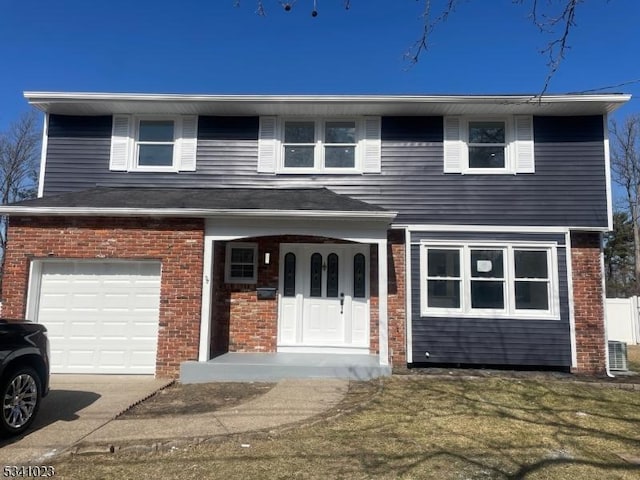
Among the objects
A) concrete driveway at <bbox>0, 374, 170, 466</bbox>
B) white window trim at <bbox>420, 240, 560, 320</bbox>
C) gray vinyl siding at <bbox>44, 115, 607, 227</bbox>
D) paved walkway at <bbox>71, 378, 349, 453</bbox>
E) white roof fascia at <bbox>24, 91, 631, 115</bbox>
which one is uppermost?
white roof fascia at <bbox>24, 91, 631, 115</bbox>

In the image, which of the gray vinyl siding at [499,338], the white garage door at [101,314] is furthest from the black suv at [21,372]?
the gray vinyl siding at [499,338]

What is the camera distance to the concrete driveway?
14.8 feet

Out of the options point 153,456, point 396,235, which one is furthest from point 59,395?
point 396,235

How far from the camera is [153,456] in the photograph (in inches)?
174

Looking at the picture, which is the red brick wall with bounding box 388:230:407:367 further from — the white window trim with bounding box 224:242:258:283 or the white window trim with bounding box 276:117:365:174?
the white window trim with bounding box 224:242:258:283

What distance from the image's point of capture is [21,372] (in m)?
4.92

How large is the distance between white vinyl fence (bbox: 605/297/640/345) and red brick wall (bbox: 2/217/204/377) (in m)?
14.1

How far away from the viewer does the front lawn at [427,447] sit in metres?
4.08

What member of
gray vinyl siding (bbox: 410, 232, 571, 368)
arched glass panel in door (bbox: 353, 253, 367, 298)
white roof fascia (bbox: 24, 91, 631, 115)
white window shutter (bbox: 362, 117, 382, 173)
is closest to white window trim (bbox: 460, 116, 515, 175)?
white roof fascia (bbox: 24, 91, 631, 115)

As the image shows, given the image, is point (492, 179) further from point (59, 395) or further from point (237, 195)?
point (59, 395)

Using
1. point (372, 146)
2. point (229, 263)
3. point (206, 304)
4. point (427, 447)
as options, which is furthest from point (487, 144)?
point (427, 447)

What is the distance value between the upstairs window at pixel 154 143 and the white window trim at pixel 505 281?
545 centimetres

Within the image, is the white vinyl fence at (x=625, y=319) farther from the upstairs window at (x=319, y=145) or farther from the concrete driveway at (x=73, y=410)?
the concrete driveway at (x=73, y=410)

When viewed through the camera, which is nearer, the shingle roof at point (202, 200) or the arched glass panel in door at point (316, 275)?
the shingle roof at point (202, 200)
